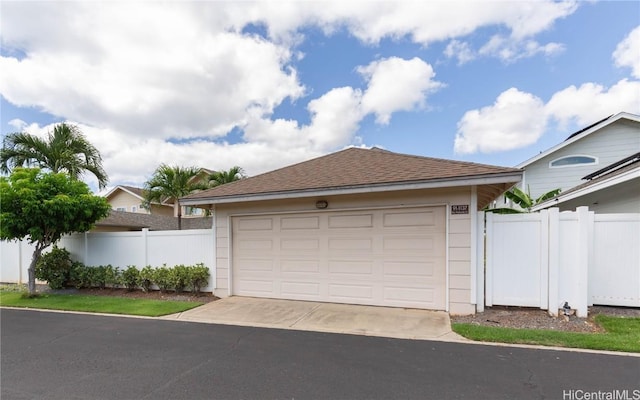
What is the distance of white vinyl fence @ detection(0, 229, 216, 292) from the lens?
31.0 feet

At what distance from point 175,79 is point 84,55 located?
9.13 ft

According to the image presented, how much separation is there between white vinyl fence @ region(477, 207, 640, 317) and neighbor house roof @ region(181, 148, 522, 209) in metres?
A: 1.08

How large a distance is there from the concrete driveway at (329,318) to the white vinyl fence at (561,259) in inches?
61.3

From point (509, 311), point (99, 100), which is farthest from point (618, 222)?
point (99, 100)

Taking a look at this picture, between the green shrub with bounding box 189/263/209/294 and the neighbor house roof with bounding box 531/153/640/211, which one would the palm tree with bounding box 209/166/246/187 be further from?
the neighbor house roof with bounding box 531/153/640/211

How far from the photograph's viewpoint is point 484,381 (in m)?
3.76

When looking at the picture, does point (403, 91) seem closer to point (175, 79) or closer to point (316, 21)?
point (316, 21)

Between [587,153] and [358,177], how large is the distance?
13.0 m

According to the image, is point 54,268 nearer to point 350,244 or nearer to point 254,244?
point 254,244

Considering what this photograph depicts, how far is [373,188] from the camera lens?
7.04 meters

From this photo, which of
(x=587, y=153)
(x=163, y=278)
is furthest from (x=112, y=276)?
(x=587, y=153)

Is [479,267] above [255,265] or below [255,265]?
above

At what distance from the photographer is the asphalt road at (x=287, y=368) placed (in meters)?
3.55

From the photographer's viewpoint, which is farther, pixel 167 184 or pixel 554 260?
pixel 167 184
